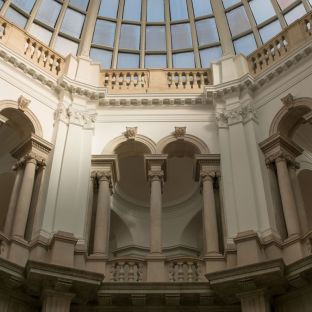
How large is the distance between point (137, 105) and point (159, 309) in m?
6.47

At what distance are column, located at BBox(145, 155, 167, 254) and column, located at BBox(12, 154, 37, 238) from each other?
3017mm

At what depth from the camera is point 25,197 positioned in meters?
13.0

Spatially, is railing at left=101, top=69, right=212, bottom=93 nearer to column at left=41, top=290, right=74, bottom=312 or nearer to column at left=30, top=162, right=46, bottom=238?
column at left=30, top=162, right=46, bottom=238

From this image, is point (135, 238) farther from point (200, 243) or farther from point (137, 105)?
point (137, 105)

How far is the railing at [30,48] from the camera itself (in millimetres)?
15242

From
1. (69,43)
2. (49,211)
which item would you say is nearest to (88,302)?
(49,211)

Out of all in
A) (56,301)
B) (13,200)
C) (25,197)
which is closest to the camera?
(56,301)

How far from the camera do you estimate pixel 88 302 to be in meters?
11.7

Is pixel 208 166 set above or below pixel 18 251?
above

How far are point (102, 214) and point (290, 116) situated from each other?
18.5 ft

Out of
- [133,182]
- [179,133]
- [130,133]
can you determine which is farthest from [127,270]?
[133,182]

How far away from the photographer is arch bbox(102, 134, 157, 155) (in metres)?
15.0

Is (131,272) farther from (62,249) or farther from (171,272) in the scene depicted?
(62,249)

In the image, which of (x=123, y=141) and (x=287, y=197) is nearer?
(x=287, y=197)
